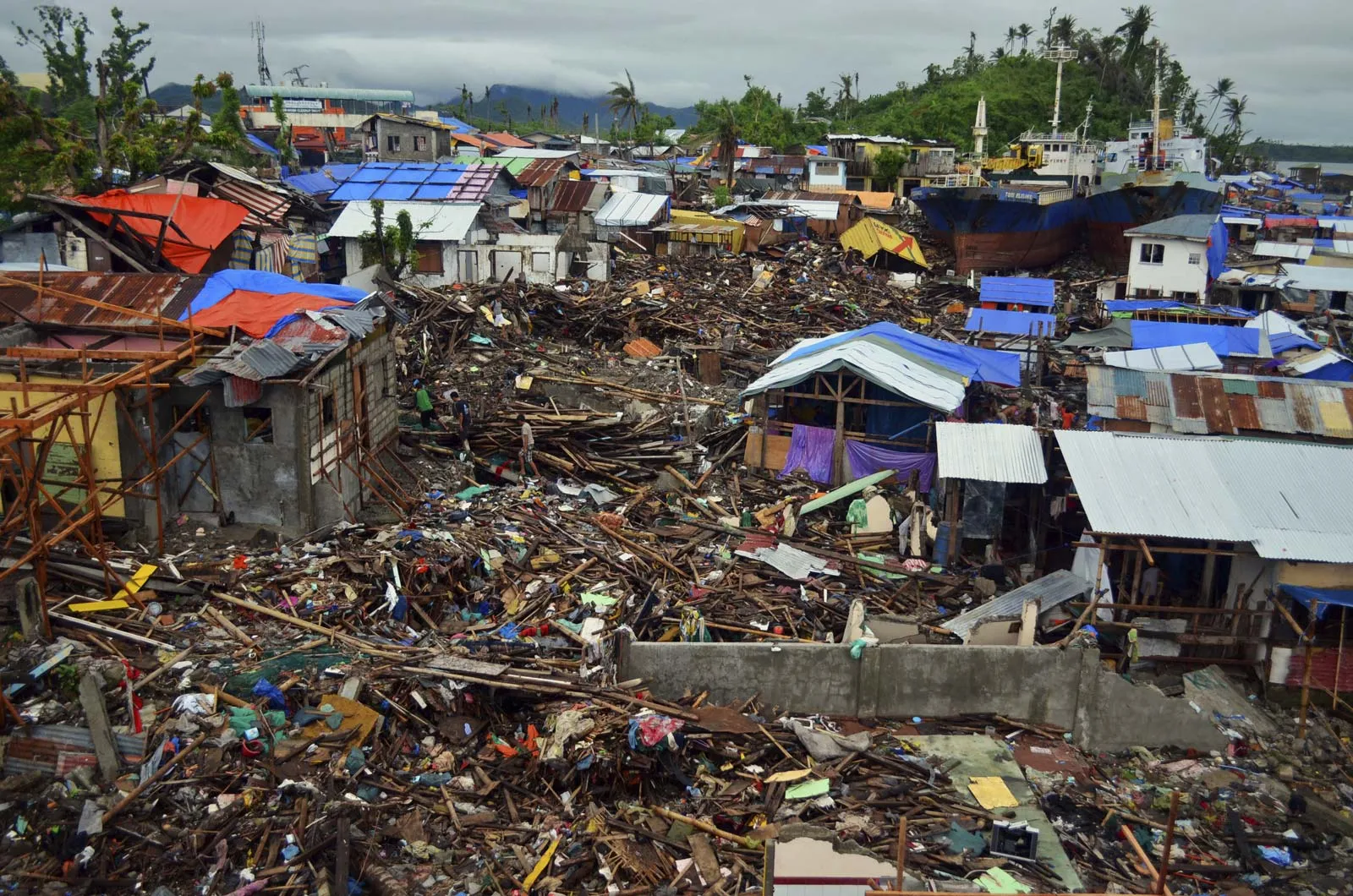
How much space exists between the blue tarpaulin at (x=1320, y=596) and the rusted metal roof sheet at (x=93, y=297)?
15318 mm

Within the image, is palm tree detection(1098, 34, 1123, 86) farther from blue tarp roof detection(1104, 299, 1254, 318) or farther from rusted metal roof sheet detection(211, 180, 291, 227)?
rusted metal roof sheet detection(211, 180, 291, 227)

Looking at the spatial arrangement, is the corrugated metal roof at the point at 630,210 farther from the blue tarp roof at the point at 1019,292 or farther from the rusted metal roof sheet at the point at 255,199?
the rusted metal roof sheet at the point at 255,199

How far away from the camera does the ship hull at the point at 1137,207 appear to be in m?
41.6

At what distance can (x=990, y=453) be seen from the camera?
14.3 m

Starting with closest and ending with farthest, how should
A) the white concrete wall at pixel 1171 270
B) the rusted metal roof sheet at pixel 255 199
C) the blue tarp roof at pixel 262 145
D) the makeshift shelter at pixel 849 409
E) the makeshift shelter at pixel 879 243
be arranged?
1. the makeshift shelter at pixel 849 409
2. the rusted metal roof sheet at pixel 255 199
3. the white concrete wall at pixel 1171 270
4. the makeshift shelter at pixel 879 243
5. the blue tarp roof at pixel 262 145

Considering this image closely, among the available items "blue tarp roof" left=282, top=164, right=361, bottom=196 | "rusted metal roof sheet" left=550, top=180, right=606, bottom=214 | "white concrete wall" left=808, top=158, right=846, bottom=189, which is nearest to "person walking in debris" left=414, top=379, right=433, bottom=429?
"blue tarp roof" left=282, top=164, right=361, bottom=196

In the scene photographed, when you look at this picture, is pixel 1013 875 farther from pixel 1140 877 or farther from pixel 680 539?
pixel 680 539

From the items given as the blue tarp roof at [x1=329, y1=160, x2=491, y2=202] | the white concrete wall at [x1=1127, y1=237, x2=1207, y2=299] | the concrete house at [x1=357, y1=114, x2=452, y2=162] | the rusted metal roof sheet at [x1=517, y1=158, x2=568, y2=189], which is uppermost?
the concrete house at [x1=357, y1=114, x2=452, y2=162]

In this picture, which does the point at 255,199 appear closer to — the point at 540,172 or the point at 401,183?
the point at 401,183

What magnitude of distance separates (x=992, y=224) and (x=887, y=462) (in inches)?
1109

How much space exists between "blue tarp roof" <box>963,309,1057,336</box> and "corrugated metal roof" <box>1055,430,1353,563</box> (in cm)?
1339

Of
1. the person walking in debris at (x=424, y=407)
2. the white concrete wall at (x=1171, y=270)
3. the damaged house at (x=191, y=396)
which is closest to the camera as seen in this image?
the damaged house at (x=191, y=396)

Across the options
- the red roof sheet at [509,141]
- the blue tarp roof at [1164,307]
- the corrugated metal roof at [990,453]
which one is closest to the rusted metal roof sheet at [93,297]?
the corrugated metal roof at [990,453]

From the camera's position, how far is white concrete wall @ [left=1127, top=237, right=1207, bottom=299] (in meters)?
34.2
